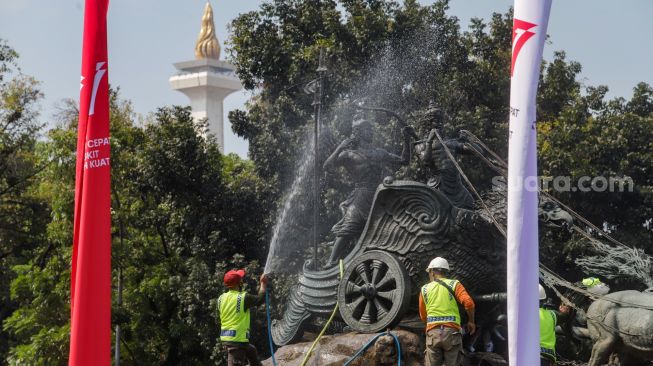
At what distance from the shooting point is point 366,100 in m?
24.1

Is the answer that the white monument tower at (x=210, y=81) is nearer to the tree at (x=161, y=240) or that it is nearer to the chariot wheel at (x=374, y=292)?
the tree at (x=161, y=240)

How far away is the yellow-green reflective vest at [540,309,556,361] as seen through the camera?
12539 mm

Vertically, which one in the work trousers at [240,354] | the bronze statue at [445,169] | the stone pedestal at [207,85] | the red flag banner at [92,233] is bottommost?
the work trousers at [240,354]

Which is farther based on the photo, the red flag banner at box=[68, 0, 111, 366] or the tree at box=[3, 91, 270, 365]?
the tree at box=[3, 91, 270, 365]

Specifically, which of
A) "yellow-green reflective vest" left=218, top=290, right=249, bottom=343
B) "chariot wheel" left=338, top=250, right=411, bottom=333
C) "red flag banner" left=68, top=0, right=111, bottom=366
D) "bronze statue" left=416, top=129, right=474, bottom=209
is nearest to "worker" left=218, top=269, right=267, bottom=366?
"yellow-green reflective vest" left=218, top=290, right=249, bottom=343

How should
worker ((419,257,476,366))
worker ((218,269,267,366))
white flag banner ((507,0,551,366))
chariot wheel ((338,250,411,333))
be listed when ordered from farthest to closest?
chariot wheel ((338,250,411,333))
worker ((218,269,267,366))
worker ((419,257,476,366))
white flag banner ((507,0,551,366))

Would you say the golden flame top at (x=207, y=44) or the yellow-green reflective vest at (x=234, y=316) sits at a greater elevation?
the golden flame top at (x=207, y=44)

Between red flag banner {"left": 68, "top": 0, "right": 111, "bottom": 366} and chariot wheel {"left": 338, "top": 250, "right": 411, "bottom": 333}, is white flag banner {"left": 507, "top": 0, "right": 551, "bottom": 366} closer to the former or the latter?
red flag banner {"left": 68, "top": 0, "right": 111, "bottom": 366}

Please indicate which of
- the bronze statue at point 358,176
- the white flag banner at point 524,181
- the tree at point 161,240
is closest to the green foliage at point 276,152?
the tree at point 161,240

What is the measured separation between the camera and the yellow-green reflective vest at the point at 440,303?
1132 cm

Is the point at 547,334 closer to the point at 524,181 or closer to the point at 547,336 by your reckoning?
the point at 547,336

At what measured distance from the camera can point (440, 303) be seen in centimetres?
1136

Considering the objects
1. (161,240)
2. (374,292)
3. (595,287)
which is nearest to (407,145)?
(374,292)

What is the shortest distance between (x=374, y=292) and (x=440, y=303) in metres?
2.34
